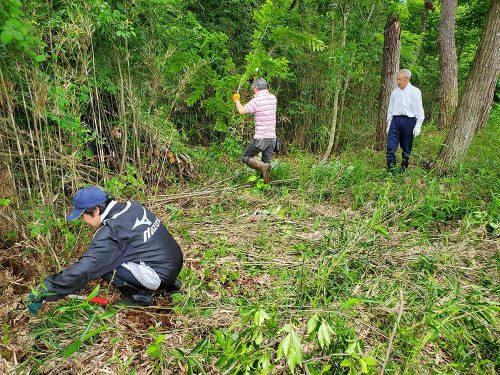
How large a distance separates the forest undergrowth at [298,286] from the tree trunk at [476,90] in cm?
38

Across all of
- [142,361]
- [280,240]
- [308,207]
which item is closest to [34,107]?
[142,361]

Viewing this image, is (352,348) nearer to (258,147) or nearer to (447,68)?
(258,147)

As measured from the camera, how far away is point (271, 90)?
9016 millimetres

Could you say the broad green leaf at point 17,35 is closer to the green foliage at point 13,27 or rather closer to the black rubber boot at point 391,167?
the green foliage at point 13,27

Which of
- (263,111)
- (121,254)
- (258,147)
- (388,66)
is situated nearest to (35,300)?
(121,254)

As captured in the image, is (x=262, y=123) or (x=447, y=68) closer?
(x=262, y=123)

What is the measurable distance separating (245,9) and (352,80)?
3.21m

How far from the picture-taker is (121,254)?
276 centimetres

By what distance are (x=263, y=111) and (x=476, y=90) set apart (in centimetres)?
302

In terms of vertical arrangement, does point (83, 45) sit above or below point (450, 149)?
above

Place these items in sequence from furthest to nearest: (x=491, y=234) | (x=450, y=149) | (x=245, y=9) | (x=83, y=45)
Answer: (x=245, y=9)
(x=450, y=149)
(x=491, y=234)
(x=83, y=45)

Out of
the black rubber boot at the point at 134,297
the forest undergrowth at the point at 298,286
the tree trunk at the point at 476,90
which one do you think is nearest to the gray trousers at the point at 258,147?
the forest undergrowth at the point at 298,286

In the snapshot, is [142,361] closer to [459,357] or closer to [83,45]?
[459,357]

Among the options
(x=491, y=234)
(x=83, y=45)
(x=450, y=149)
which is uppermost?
(x=83, y=45)
